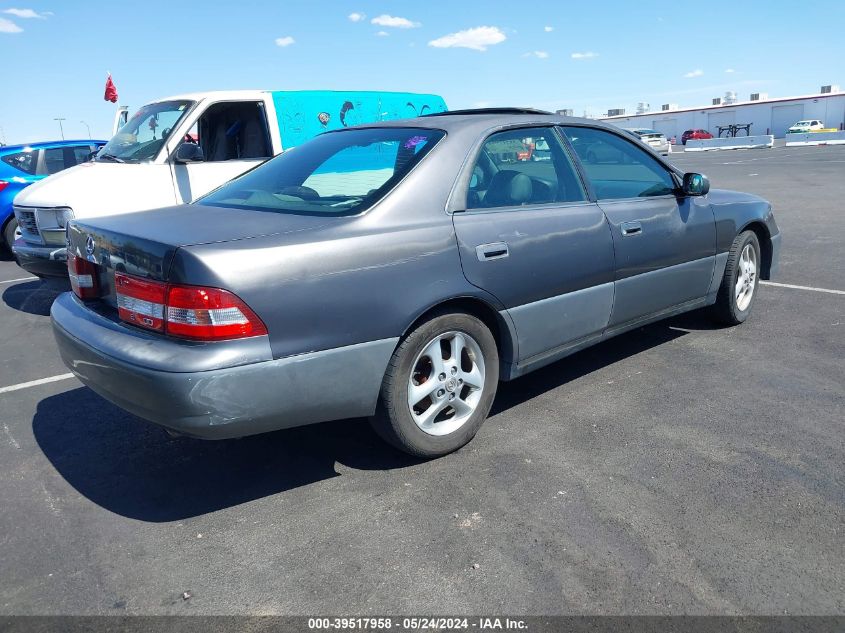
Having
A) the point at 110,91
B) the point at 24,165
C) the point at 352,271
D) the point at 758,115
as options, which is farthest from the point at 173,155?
the point at 758,115

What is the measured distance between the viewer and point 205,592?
7.89 feet

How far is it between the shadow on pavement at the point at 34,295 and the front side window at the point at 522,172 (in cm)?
456

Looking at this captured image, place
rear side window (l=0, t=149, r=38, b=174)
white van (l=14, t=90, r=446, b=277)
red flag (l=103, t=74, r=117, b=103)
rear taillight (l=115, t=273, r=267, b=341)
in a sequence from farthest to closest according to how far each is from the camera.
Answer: red flag (l=103, t=74, r=117, b=103) < rear side window (l=0, t=149, r=38, b=174) < white van (l=14, t=90, r=446, b=277) < rear taillight (l=115, t=273, r=267, b=341)

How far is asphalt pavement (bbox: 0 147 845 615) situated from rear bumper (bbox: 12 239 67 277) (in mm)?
2090

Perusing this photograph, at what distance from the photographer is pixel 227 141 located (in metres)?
7.78

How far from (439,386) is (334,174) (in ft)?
4.06

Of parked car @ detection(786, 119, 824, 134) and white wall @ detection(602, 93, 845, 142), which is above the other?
white wall @ detection(602, 93, 845, 142)

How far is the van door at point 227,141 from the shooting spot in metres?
7.21

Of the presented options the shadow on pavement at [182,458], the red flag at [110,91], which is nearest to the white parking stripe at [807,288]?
the shadow on pavement at [182,458]

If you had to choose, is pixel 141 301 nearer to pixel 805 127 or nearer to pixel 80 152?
pixel 80 152

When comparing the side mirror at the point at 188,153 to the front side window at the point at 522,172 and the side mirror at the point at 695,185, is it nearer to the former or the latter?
the front side window at the point at 522,172

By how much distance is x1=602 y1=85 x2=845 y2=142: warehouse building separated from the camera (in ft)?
218

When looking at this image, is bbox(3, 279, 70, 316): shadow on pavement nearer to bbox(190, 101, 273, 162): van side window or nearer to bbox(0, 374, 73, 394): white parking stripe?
bbox(0, 374, 73, 394): white parking stripe

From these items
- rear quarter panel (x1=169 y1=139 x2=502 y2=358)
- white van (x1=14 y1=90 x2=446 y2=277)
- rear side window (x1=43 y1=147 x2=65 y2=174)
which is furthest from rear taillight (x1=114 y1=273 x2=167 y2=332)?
rear side window (x1=43 y1=147 x2=65 y2=174)
